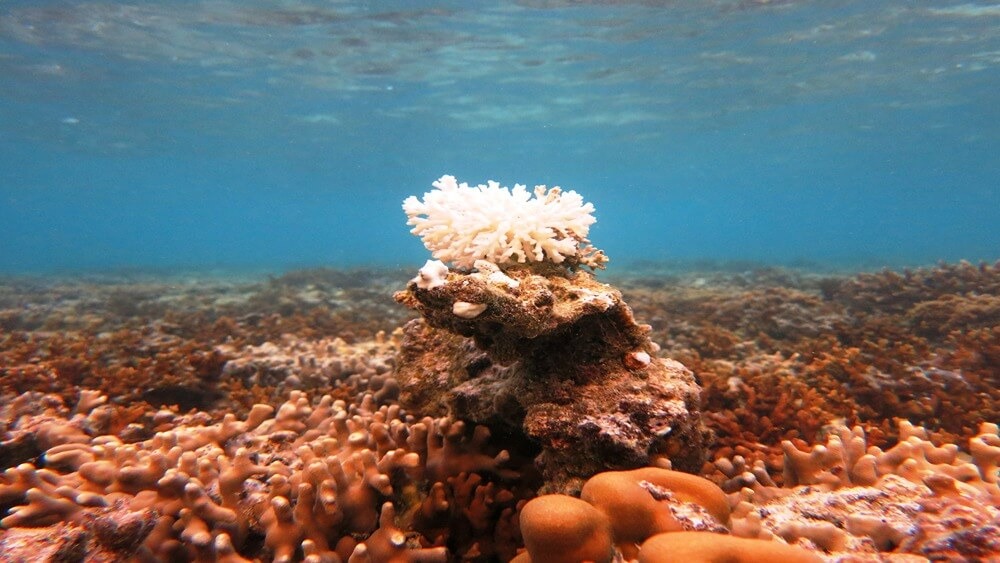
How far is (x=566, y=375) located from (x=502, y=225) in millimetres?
1059

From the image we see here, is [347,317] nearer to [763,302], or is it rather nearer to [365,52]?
[763,302]

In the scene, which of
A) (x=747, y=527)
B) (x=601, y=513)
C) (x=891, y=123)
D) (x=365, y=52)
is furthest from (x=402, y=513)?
(x=891, y=123)

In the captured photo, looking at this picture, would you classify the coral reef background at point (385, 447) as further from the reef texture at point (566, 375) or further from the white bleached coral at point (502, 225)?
the white bleached coral at point (502, 225)

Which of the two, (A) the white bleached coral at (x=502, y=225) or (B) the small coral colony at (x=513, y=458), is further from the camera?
(A) the white bleached coral at (x=502, y=225)

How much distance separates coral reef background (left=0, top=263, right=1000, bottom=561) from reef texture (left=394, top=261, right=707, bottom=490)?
38cm

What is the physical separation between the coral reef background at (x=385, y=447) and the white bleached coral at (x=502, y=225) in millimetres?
1178

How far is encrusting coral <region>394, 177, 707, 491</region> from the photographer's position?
256 cm

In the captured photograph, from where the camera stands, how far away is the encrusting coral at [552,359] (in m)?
2.56

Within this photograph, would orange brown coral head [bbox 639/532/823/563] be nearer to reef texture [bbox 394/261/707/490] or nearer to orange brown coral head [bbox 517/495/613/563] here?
orange brown coral head [bbox 517/495/613/563]

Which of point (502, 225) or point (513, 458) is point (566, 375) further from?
point (502, 225)

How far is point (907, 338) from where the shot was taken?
24.2ft

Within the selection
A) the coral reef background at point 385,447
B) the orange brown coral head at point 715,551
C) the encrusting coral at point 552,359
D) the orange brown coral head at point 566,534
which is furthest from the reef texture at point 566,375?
the orange brown coral head at point 715,551

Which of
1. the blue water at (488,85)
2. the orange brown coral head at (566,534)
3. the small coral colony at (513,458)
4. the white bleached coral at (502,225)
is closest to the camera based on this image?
the orange brown coral head at (566,534)

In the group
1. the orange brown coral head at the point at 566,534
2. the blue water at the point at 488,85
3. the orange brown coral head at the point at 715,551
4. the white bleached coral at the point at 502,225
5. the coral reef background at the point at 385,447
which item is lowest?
the coral reef background at the point at 385,447
